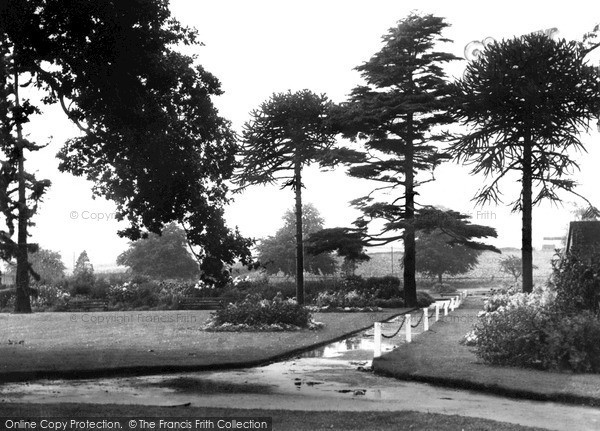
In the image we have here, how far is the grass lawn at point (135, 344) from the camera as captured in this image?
16516 millimetres

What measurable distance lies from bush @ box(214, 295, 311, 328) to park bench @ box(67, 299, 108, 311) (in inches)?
652

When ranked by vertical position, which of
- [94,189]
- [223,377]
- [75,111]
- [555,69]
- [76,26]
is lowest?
[223,377]

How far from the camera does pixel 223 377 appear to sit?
50.2ft

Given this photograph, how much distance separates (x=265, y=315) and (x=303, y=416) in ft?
51.1

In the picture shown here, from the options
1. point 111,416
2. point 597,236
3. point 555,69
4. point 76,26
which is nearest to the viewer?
point 111,416

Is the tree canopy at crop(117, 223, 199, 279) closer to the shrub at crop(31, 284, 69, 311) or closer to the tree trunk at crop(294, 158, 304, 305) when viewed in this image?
the shrub at crop(31, 284, 69, 311)

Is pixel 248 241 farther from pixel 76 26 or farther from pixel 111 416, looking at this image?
pixel 111 416

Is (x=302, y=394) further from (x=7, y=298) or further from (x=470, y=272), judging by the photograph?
A: (x=470, y=272)

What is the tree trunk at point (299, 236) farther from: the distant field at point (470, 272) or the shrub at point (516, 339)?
the distant field at point (470, 272)

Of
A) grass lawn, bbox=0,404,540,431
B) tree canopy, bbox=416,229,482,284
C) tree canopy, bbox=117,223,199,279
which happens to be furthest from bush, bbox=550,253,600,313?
tree canopy, bbox=117,223,199,279

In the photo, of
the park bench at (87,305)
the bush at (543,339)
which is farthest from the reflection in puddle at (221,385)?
the park bench at (87,305)

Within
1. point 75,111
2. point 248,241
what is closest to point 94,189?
point 75,111

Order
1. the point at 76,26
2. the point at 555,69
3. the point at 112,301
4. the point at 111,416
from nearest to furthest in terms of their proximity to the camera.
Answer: the point at 111,416 → the point at 76,26 → the point at 555,69 → the point at 112,301

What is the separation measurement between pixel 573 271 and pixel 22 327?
20795 millimetres
